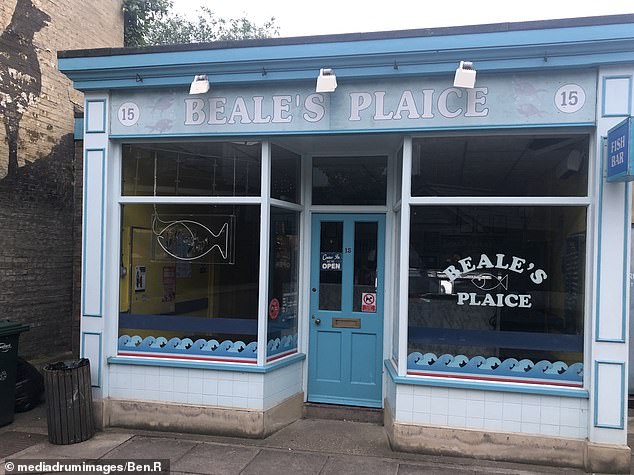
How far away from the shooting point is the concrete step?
612 cm

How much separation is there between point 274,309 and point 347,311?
0.89m

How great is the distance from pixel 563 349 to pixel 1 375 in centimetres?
575

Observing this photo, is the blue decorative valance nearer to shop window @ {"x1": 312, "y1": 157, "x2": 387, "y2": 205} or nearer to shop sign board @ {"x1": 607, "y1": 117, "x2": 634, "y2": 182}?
shop sign board @ {"x1": 607, "y1": 117, "x2": 634, "y2": 182}

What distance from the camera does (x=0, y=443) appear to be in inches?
213

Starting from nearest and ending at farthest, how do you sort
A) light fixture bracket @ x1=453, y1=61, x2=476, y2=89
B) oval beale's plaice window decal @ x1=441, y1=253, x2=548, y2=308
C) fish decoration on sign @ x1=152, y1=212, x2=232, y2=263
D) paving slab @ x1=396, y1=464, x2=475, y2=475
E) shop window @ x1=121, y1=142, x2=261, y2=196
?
paving slab @ x1=396, y1=464, x2=475, y2=475, light fixture bracket @ x1=453, y1=61, x2=476, y2=89, oval beale's plaice window decal @ x1=441, y1=253, x2=548, y2=308, shop window @ x1=121, y1=142, x2=261, y2=196, fish decoration on sign @ x1=152, y1=212, x2=232, y2=263

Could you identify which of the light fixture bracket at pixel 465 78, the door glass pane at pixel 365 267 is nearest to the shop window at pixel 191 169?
the door glass pane at pixel 365 267

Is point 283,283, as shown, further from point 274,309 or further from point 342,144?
point 342,144

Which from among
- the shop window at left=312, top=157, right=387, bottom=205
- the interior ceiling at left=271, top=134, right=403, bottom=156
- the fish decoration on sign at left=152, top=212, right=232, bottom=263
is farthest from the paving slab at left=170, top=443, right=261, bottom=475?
the interior ceiling at left=271, top=134, right=403, bottom=156

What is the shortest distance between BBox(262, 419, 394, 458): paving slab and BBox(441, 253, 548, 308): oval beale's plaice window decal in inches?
65.6

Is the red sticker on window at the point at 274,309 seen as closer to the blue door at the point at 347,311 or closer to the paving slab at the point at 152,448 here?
the blue door at the point at 347,311

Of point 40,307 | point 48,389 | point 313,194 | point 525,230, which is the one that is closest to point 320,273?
point 313,194

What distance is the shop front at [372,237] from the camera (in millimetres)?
4934

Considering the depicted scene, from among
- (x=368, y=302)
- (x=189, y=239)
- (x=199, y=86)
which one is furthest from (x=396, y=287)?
(x=199, y=86)

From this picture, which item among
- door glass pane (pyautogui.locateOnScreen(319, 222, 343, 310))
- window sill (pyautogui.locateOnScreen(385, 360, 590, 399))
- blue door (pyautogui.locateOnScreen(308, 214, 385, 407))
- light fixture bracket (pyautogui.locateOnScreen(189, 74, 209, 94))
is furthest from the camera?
door glass pane (pyautogui.locateOnScreen(319, 222, 343, 310))
